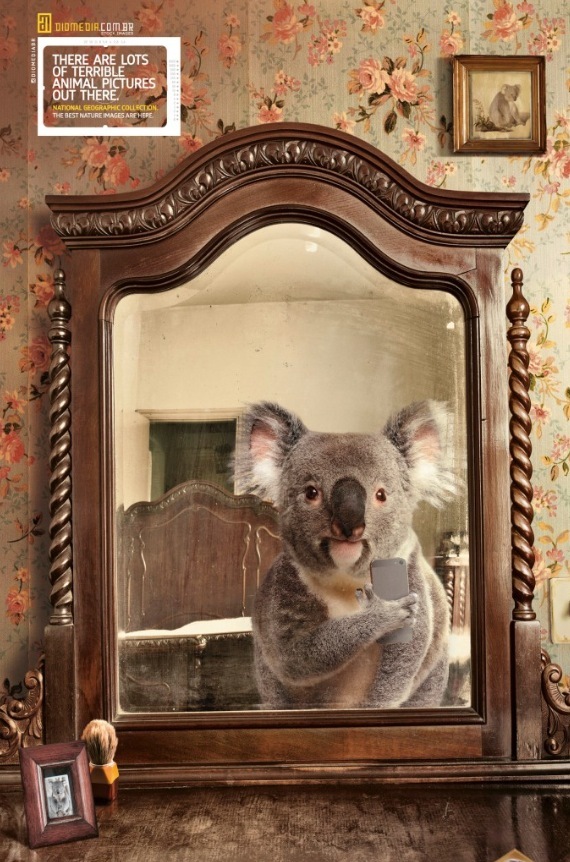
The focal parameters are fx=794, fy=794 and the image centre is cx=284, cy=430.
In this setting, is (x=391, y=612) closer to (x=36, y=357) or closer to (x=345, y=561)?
(x=345, y=561)

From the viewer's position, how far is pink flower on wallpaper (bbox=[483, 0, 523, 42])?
1515mm

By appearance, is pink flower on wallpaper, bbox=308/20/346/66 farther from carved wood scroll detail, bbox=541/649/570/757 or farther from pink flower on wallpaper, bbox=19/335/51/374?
carved wood scroll detail, bbox=541/649/570/757

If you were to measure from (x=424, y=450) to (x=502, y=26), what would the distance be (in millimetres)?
829

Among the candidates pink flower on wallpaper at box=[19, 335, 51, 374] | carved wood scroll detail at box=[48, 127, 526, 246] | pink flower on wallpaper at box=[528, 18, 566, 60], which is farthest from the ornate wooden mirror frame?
pink flower on wallpaper at box=[528, 18, 566, 60]

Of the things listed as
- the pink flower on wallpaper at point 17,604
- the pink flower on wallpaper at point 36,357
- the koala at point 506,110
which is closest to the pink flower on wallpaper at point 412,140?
the koala at point 506,110

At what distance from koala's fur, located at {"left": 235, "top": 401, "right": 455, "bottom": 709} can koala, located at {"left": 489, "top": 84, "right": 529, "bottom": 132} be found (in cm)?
56

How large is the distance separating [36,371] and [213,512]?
17.4 inches

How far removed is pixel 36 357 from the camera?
4.94ft

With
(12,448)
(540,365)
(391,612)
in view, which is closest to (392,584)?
(391,612)

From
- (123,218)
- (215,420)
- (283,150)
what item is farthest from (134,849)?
(283,150)

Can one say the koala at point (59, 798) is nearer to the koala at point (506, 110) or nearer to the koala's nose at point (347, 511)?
the koala's nose at point (347, 511)

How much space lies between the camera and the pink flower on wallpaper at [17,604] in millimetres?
1489

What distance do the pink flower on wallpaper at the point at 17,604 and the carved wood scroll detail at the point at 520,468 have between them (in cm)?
89

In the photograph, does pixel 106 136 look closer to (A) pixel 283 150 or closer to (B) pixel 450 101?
(A) pixel 283 150
